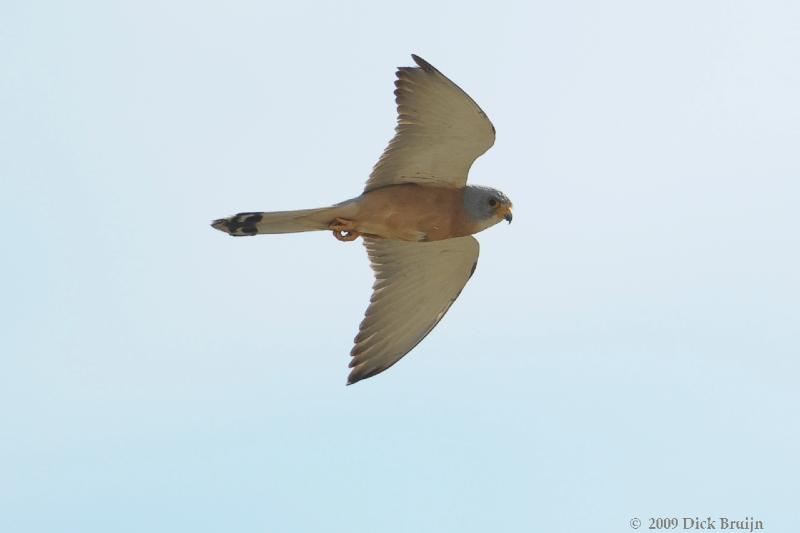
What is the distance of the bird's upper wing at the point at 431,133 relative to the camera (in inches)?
650

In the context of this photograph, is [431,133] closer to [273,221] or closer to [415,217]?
[415,217]

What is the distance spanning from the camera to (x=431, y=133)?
16969mm

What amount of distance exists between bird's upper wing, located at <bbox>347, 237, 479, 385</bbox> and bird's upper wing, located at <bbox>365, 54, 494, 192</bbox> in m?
0.96

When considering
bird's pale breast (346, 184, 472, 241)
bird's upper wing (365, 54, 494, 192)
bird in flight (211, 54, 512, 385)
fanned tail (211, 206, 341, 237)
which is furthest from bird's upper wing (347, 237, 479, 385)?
fanned tail (211, 206, 341, 237)

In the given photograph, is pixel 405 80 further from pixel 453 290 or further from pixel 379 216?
pixel 453 290

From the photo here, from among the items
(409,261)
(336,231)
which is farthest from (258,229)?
(409,261)

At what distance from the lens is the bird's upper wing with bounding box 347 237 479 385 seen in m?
17.8

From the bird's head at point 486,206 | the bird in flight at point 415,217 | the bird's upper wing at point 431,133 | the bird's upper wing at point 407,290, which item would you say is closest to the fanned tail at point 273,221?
the bird in flight at point 415,217

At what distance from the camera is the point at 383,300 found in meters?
18.0

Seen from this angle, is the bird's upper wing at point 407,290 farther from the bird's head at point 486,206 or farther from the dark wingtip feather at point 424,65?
the dark wingtip feather at point 424,65

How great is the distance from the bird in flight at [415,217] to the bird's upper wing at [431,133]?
0.01 meters

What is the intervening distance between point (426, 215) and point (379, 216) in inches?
20.5

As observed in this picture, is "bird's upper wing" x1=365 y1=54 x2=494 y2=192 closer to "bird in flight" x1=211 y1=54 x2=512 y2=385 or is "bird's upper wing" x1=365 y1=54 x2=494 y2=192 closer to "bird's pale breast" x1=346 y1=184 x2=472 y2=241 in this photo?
"bird in flight" x1=211 y1=54 x2=512 y2=385

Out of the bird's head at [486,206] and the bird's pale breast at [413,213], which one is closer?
the bird's pale breast at [413,213]
